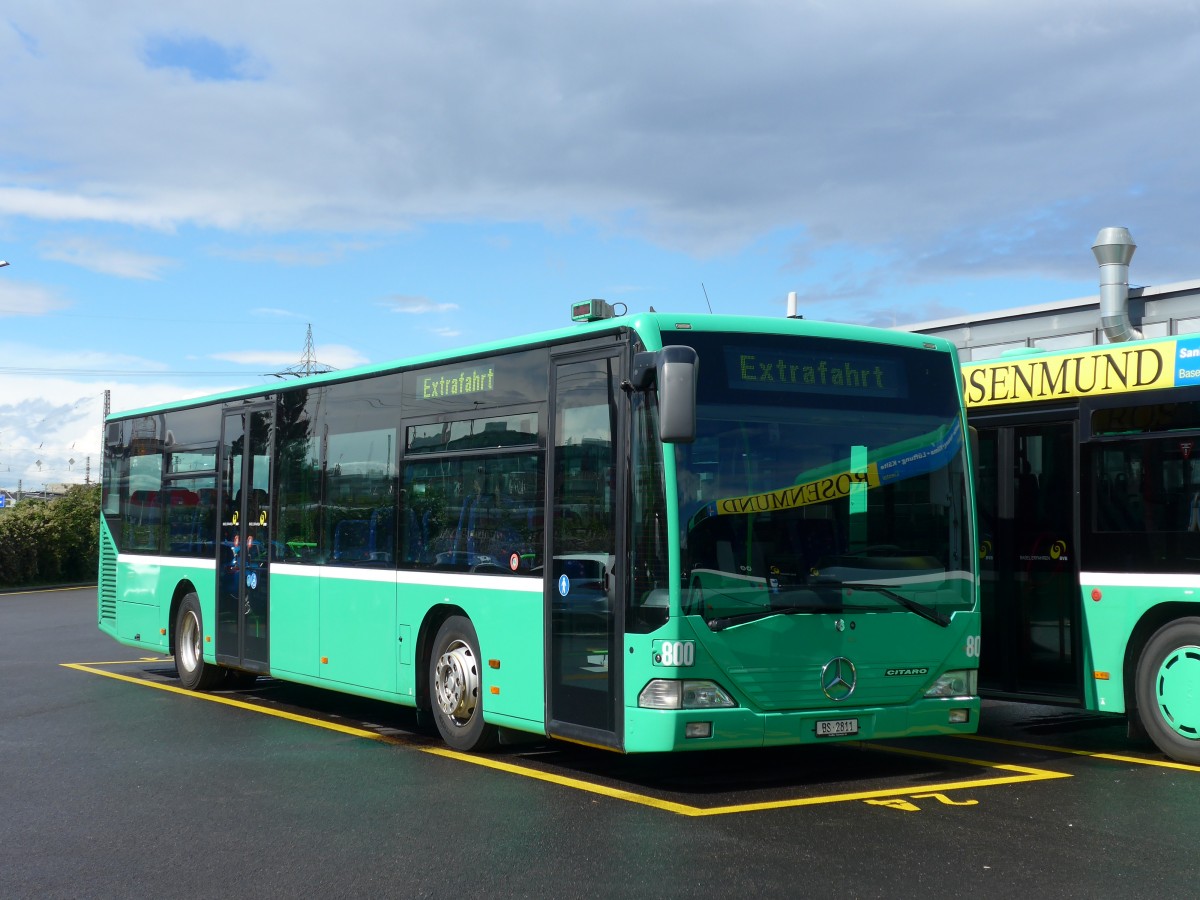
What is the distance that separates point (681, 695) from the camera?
825cm

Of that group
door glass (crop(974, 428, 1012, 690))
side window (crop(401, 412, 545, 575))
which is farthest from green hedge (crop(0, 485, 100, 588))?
door glass (crop(974, 428, 1012, 690))

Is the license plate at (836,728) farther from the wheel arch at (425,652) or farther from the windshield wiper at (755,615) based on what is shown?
the wheel arch at (425,652)

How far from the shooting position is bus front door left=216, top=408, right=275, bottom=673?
45.1 feet

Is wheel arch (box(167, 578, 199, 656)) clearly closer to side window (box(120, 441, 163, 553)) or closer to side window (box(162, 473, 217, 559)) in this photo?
side window (box(162, 473, 217, 559))

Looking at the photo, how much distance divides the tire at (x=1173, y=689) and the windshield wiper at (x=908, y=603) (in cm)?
190

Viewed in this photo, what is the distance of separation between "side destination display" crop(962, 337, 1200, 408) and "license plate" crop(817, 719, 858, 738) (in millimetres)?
2522

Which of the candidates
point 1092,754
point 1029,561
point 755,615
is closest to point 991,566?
point 1029,561

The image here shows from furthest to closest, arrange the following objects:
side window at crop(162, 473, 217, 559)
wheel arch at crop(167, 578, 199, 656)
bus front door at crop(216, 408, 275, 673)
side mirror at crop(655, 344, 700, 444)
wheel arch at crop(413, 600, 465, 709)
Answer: wheel arch at crop(167, 578, 199, 656) → side window at crop(162, 473, 217, 559) → bus front door at crop(216, 408, 275, 673) → wheel arch at crop(413, 600, 465, 709) → side mirror at crop(655, 344, 700, 444)

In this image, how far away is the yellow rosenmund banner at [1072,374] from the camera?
10.2 meters

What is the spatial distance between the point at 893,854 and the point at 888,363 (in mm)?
3509

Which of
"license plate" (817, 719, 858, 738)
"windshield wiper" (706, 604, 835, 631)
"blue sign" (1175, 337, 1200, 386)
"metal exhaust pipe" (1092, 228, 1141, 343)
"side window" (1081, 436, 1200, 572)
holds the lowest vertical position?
"license plate" (817, 719, 858, 738)

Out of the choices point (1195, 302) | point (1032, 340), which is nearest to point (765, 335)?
point (1195, 302)

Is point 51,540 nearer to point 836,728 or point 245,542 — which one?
point 245,542

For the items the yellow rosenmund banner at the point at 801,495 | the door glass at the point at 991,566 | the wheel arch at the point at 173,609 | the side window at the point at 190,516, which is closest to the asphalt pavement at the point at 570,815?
the door glass at the point at 991,566
